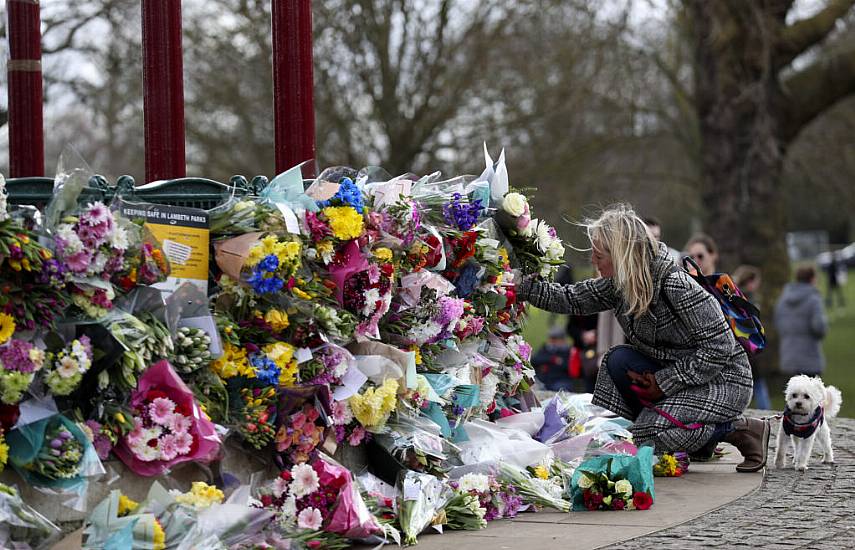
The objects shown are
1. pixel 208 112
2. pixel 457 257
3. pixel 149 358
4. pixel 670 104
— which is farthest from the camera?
pixel 670 104

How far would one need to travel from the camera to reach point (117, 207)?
4.91 m

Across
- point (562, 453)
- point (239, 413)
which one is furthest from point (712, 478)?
point (239, 413)

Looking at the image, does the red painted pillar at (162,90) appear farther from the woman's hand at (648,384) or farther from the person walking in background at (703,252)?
the person walking in background at (703,252)

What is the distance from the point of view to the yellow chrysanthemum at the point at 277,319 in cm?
514

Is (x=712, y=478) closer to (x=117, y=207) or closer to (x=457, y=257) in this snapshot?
(x=457, y=257)

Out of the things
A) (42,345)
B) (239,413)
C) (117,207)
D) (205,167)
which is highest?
(205,167)

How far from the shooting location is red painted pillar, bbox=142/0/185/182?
691 cm

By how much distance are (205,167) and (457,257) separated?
1151 centimetres

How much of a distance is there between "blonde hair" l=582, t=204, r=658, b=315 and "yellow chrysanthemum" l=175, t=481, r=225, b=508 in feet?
9.49

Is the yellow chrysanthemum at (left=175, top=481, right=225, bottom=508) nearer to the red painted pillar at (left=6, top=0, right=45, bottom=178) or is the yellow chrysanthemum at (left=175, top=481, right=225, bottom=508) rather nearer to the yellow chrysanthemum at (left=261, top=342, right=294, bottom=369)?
the yellow chrysanthemum at (left=261, top=342, right=294, bottom=369)

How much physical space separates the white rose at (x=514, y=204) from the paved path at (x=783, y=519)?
1865 millimetres

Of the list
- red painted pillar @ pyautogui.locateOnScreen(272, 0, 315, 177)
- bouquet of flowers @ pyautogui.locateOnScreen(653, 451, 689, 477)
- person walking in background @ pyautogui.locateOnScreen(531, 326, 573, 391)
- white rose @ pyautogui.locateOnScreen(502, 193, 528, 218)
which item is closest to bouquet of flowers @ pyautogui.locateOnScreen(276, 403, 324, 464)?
white rose @ pyautogui.locateOnScreen(502, 193, 528, 218)

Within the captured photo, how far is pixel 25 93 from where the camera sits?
805 centimetres

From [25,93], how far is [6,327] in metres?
4.12
